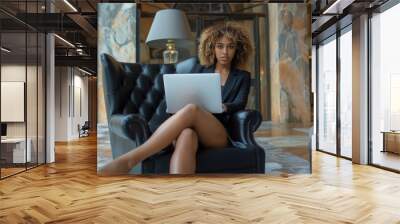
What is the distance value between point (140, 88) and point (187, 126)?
842mm

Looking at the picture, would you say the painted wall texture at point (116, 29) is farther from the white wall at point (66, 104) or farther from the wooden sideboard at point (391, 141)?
the white wall at point (66, 104)

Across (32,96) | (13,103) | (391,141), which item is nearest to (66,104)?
(32,96)

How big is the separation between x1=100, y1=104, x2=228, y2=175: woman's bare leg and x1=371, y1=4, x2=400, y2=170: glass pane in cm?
284

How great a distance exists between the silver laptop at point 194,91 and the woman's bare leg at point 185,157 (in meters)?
0.39

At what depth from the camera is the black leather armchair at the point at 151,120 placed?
5.37 metres

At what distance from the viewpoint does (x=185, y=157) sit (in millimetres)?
5402

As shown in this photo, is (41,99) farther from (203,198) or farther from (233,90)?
(203,198)

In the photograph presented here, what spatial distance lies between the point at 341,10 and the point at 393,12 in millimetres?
790

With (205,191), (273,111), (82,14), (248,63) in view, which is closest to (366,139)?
(273,111)

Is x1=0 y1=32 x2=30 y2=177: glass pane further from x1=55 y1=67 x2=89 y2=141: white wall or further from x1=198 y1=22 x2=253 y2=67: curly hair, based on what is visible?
x1=55 y1=67 x2=89 y2=141: white wall

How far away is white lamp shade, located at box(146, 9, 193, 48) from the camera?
217 inches

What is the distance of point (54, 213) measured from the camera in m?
3.55

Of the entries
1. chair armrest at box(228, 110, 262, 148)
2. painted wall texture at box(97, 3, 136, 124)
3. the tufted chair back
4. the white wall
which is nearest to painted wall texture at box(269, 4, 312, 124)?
chair armrest at box(228, 110, 262, 148)

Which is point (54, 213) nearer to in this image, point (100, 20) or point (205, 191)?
point (205, 191)
